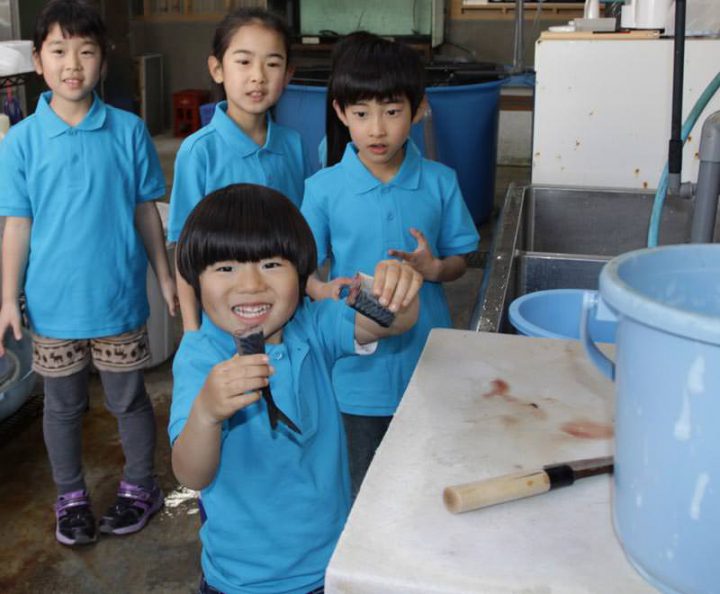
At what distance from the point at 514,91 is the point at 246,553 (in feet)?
21.5

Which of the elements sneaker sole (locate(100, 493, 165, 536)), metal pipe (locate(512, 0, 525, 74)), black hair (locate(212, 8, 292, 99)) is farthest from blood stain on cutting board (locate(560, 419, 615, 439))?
metal pipe (locate(512, 0, 525, 74))

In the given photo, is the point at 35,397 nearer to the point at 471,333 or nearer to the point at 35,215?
the point at 35,215

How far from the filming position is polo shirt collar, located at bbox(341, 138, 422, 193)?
1.80 metres

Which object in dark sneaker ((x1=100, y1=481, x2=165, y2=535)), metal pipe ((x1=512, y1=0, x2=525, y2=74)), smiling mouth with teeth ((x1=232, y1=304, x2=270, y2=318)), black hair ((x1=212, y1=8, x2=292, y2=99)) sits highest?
metal pipe ((x1=512, y1=0, x2=525, y2=74))

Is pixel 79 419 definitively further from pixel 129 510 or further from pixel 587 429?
pixel 587 429

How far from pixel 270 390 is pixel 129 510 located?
1.42 meters

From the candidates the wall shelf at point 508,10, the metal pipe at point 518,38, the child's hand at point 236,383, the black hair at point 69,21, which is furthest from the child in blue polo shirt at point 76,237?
the wall shelf at point 508,10

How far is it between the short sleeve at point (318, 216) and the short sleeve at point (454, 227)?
250mm

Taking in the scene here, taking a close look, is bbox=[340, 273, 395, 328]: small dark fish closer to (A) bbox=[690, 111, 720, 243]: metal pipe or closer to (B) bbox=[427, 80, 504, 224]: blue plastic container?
(A) bbox=[690, 111, 720, 243]: metal pipe

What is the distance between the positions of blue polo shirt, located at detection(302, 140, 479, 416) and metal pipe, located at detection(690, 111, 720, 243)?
0.58 metres

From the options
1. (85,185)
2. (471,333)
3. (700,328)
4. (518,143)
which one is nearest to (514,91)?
(518,143)

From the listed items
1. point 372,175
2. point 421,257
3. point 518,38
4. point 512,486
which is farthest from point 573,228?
point 518,38

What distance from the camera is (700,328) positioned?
1.89 feet

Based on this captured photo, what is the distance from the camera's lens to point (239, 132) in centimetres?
200
